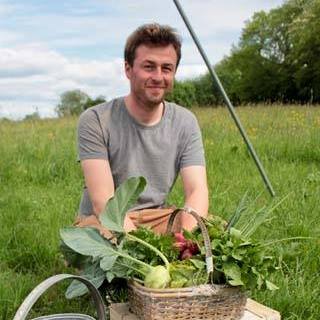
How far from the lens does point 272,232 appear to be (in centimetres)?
406

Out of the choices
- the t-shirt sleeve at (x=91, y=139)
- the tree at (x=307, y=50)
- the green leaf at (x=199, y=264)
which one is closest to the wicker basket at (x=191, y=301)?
the green leaf at (x=199, y=264)

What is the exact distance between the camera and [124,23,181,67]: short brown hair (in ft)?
10.1

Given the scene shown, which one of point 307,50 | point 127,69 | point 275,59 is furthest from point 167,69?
point 275,59

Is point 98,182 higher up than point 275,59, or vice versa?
point 275,59

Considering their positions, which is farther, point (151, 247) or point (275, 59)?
point (275, 59)

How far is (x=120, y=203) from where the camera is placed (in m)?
2.31

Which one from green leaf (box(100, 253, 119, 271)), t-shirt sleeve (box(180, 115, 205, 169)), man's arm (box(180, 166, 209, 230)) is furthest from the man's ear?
green leaf (box(100, 253, 119, 271))

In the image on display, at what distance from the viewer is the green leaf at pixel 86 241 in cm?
223

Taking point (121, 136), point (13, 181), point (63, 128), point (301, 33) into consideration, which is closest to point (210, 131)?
point (63, 128)

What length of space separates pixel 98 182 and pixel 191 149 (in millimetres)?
561

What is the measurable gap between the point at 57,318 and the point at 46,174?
4.18m

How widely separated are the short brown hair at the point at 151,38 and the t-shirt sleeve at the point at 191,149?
16.0 inches

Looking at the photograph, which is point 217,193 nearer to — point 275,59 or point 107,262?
point 107,262

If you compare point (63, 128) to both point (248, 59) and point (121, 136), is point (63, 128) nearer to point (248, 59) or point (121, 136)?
point (121, 136)
